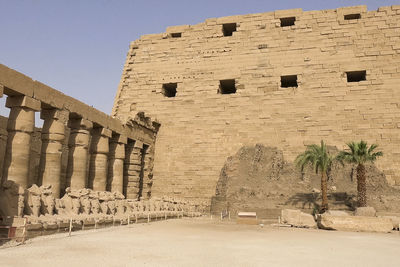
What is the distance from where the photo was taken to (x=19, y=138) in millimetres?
10164

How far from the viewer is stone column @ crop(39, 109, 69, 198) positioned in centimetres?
1130

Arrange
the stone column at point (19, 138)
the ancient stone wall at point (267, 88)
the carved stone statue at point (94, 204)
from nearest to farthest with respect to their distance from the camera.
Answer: the carved stone statue at point (94, 204), the stone column at point (19, 138), the ancient stone wall at point (267, 88)

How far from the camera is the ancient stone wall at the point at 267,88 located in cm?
1708

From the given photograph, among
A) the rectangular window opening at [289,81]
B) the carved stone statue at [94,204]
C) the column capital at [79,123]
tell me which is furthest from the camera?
the rectangular window opening at [289,81]

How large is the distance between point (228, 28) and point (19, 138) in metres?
13.7

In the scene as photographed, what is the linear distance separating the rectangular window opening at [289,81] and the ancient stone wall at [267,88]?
0.05 metres

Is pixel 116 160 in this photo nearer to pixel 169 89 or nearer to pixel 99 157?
pixel 99 157

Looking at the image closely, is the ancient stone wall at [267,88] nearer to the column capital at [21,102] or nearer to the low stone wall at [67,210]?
the low stone wall at [67,210]

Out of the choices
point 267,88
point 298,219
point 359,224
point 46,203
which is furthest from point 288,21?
point 46,203

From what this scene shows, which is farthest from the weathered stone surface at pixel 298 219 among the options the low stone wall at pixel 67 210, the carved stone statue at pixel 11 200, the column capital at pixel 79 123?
the carved stone statue at pixel 11 200

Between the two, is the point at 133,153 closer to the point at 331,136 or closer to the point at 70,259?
the point at 331,136

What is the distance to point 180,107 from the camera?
1938cm

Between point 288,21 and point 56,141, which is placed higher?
point 288,21

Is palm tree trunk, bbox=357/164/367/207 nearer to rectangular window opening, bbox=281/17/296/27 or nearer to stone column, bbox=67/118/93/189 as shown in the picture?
rectangular window opening, bbox=281/17/296/27
